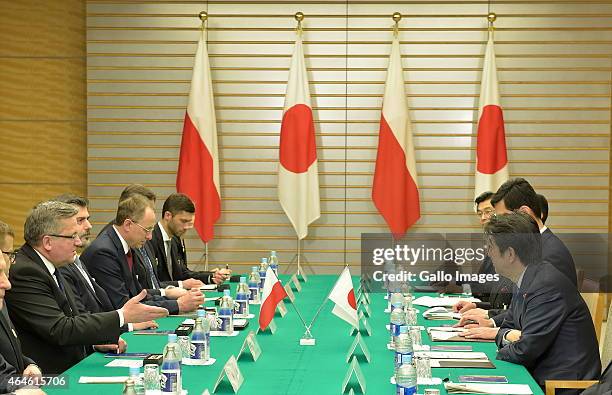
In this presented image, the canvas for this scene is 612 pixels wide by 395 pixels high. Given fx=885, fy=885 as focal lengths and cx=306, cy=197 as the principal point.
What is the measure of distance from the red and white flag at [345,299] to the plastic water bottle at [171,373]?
1311 mm

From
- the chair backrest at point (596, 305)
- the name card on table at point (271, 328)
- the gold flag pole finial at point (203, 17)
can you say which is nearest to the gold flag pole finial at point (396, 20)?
the gold flag pole finial at point (203, 17)

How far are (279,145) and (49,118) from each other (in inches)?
91.3

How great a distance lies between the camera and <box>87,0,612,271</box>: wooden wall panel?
851 centimetres

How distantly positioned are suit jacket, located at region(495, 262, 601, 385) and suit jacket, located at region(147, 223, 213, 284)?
3.17 m

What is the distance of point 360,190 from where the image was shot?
342 inches

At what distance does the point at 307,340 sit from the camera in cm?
415

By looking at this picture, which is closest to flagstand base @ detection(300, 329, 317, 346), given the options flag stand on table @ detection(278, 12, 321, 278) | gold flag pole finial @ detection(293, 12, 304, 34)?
flag stand on table @ detection(278, 12, 321, 278)

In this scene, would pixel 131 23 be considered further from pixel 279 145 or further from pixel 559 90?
pixel 559 90

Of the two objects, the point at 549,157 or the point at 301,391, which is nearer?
the point at 301,391

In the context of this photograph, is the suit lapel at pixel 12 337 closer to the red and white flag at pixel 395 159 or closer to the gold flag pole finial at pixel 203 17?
the red and white flag at pixel 395 159

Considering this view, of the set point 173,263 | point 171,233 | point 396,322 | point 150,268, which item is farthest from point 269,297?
point 173,263

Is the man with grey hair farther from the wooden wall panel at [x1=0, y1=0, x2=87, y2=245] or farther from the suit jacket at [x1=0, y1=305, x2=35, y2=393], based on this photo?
the wooden wall panel at [x1=0, y1=0, x2=87, y2=245]

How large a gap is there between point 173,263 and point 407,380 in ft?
13.4

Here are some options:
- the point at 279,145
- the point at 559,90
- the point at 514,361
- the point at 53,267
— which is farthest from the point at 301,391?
the point at 559,90
